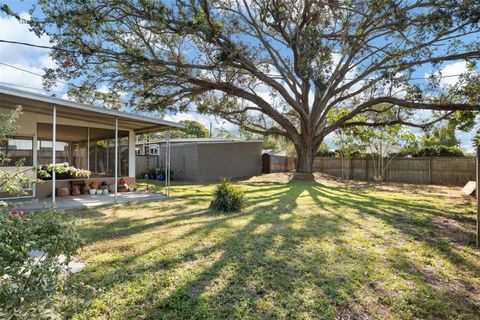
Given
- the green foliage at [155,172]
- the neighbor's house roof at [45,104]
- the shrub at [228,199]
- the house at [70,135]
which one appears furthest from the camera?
the green foliage at [155,172]

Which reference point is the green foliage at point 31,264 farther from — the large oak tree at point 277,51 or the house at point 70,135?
the large oak tree at point 277,51

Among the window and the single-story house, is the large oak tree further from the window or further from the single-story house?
the window

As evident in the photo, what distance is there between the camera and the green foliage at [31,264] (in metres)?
1.53

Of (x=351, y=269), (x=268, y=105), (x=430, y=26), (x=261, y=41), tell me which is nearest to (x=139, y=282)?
(x=351, y=269)

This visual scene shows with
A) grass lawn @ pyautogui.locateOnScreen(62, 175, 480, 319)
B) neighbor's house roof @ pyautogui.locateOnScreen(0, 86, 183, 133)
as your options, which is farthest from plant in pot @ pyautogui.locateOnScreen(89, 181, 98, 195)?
grass lawn @ pyautogui.locateOnScreen(62, 175, 480, 319)

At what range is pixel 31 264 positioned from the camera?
1654mm

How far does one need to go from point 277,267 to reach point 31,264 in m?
2.64

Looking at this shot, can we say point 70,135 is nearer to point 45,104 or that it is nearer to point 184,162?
point 45,104

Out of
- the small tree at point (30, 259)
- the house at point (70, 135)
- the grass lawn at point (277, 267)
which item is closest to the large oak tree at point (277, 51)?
the house at point (70, 135)

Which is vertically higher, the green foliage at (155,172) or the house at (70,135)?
the house at (70,135)

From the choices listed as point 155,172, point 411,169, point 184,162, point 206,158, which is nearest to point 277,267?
point 206,158

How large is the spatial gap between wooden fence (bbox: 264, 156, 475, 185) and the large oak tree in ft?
8.49

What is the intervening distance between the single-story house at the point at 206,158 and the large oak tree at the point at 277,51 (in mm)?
2566

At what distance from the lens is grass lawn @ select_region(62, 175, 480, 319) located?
2.60 metres
